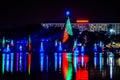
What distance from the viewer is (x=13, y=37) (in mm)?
50906

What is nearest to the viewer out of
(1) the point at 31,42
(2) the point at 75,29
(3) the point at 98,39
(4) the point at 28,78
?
(4) the point at 28,78

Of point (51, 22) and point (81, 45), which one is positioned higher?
point (51, 22)

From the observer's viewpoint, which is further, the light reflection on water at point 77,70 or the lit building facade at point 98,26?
the lit building facade at point 98,26

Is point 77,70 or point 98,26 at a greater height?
point 98,26

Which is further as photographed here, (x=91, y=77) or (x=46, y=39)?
(x=46, y=39)

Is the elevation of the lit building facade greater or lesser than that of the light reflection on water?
greater

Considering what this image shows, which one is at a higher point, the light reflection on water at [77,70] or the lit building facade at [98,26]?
the lit building facade at [98,26]

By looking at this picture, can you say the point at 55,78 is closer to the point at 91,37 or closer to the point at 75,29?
the point at 91,37

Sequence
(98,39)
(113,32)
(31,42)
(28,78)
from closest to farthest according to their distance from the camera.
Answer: (28,78) → (31,42) → (98,39) → (113,32)

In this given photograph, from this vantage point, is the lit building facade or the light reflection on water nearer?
the light reflection on water

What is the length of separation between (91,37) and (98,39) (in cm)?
116

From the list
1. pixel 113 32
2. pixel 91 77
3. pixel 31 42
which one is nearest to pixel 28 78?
pixel 91 77

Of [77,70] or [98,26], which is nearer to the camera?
[77,70]

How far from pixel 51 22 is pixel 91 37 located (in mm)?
10163
